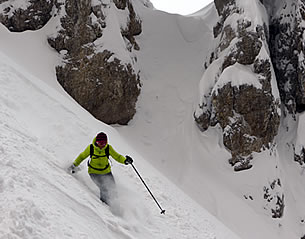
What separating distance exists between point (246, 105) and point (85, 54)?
9451 millimetres

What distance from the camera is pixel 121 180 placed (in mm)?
8031

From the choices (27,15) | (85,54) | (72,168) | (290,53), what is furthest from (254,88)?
(27,15)

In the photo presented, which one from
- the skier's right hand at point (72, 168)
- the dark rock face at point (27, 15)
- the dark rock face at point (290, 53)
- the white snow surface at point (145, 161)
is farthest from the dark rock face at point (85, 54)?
the dark rock face at point (290, 53)

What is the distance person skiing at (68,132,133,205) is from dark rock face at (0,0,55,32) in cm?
1254

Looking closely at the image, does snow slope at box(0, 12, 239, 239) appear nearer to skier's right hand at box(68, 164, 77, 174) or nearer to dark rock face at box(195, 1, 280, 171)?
skier's right hand at box(68, 164, 77, 174)

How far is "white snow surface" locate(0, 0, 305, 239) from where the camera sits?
177 inches

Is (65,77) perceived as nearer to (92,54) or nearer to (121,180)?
(92,54)

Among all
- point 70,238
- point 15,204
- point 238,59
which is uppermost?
point 15,204

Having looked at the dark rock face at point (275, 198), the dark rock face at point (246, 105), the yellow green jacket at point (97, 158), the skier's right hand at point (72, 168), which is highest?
the yellow green jacket at point (97, 158)

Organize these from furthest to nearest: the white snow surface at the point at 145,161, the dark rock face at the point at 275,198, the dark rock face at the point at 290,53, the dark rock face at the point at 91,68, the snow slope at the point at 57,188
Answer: the dark rock face at the point at 290,53 < the dark rock face at the point at 91,68 < the dark rock face at the point at 275,198 < the white snow surface at the point at 145,161 < the snow slope at the point at 57,188

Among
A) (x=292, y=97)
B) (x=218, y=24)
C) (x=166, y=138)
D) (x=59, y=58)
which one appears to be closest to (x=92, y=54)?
(x=59, y=58)

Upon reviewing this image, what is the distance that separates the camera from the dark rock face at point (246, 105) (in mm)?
15852

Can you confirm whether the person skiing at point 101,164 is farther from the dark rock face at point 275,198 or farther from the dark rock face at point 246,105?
the dark rock face at point 275,198

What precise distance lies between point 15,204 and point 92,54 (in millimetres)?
13345
